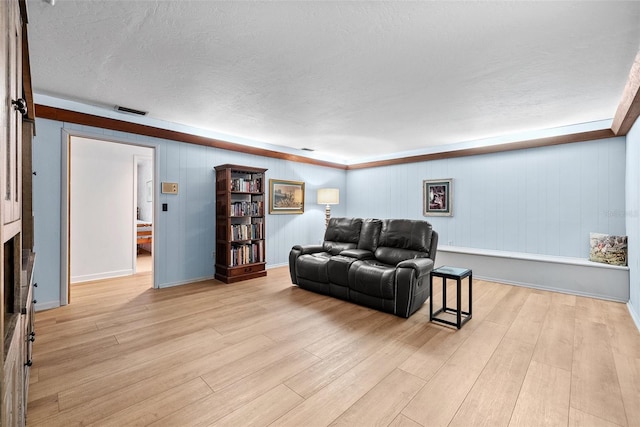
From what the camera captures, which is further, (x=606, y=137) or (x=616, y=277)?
(x=606, y=137)

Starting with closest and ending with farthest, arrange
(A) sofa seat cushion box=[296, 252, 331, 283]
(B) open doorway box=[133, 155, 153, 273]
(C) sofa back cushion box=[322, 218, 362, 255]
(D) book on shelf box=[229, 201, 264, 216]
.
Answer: (A) sofa seat cushion box=[296, 252, 331, 283] < (C) sofa back cushion box=[322, 218, 362, 255] < (D) book on shelf box=[229, 201, 264, 216] < (B) open doorway box=[133, 155, 153, 273]

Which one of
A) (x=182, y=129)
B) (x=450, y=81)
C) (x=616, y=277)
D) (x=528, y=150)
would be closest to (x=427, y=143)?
(x=528, y=150)

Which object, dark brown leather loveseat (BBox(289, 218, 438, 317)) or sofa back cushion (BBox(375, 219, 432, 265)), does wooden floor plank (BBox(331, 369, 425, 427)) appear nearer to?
dark brown leather loveseat (BBox(289, 218, 438, 317))

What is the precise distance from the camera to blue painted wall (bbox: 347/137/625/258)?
4066mm

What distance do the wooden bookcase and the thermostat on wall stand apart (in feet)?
2.09

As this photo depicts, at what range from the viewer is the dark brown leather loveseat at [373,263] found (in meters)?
3.11

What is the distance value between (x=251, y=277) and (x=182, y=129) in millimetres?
2489

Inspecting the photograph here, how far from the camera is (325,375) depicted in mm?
2062

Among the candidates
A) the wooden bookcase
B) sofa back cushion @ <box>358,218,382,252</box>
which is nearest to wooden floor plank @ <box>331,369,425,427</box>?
sofa back cushion @ <box>358,218,382,252</box>

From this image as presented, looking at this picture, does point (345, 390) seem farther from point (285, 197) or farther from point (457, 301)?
point (285, 197)

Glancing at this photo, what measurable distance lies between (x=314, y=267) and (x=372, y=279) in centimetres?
93

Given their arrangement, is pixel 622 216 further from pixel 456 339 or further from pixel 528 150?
pixel 456 339

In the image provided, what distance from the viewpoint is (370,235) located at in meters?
4.19

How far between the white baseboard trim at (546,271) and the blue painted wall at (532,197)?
0.30m
